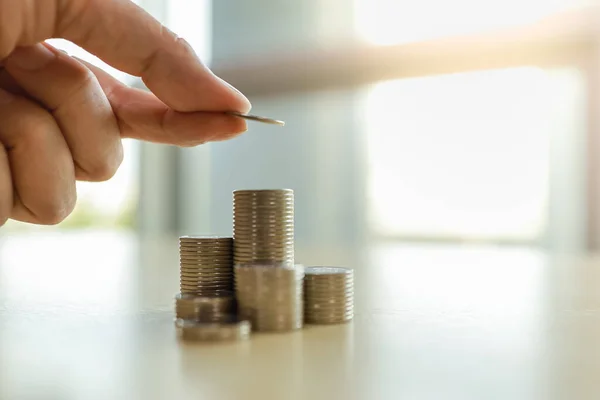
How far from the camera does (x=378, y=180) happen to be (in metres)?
4.39

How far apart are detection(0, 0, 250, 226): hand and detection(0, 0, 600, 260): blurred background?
2.29 m

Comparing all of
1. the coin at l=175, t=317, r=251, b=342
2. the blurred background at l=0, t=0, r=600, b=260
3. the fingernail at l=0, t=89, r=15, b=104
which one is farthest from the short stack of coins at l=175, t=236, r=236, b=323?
the blurred background at l=0, t=0, r=600, b=260

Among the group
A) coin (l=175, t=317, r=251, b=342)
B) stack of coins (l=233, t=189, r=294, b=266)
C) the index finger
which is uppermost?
the index finger

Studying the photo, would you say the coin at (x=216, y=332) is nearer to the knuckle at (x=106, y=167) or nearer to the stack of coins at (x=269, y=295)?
the stack of coins at (x=269, y=295)

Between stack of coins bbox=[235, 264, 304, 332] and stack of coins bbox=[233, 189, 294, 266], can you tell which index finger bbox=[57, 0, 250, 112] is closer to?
stack of coins bbox=[233, 189, 294, 266]

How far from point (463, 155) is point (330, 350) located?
11.1 feet

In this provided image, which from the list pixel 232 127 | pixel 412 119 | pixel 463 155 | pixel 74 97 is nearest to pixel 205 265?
pixel 232 127

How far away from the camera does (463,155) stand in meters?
4.02

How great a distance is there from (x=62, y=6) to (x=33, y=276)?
1.04 meters

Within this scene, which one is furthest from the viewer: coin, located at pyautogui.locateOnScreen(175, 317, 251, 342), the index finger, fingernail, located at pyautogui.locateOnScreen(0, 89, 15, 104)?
fingernail, located at pyautogui.locateOnScreen(0, 89, 15, 104)

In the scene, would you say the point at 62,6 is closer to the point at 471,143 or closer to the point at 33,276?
the point at 33,276

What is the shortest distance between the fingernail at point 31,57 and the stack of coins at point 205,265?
372 millimetres

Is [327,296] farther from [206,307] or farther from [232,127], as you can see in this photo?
[232,127]

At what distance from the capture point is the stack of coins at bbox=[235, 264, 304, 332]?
3.01 ft
